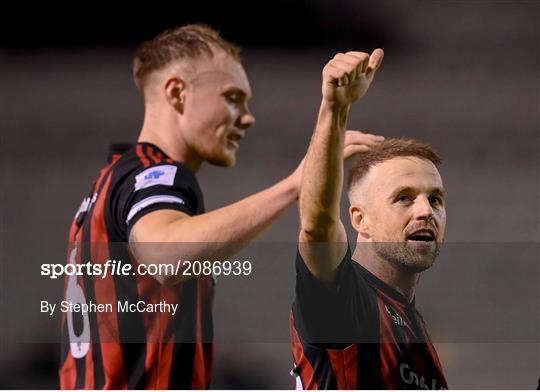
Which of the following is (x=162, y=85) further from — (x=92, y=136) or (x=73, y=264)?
(x=92, y=136)

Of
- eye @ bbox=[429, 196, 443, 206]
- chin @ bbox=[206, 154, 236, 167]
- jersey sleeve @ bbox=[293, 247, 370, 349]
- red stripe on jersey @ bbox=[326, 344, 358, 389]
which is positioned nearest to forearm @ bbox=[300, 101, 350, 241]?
jersey sleeve @ bbox=[293, 247, 370, 349]

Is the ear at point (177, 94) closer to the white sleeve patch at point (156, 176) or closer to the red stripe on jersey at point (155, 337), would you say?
the white sleeve patch at point (156, 176)

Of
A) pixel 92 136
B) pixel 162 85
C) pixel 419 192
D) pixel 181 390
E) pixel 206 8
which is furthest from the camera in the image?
pixel 92 136

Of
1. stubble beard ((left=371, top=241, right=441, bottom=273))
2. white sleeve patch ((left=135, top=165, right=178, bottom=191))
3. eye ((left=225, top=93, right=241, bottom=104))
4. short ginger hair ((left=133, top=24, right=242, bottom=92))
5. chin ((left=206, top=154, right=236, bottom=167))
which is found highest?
short ginger hair ((left=133, top=24, right=242, bottom=92))

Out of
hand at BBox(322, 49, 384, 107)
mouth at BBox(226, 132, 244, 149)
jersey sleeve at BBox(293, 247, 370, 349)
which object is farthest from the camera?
mouth at BBox(226, 132, 244, 149)

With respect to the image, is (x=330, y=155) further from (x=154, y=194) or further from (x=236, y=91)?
(x=236, y=91)

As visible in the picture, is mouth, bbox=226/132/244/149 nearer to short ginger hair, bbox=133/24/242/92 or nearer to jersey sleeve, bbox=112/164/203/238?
short ginger hair, bbox=133/24/242/92

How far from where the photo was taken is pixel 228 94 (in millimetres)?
2809

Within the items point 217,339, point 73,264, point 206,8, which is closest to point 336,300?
point 217,339

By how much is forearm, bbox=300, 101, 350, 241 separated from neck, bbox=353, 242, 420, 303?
0.48 m

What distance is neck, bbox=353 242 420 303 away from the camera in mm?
2572

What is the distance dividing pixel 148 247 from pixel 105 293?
32 cm

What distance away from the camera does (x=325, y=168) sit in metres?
2.06

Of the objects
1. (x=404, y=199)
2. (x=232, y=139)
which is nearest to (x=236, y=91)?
(x=232, y=139)
